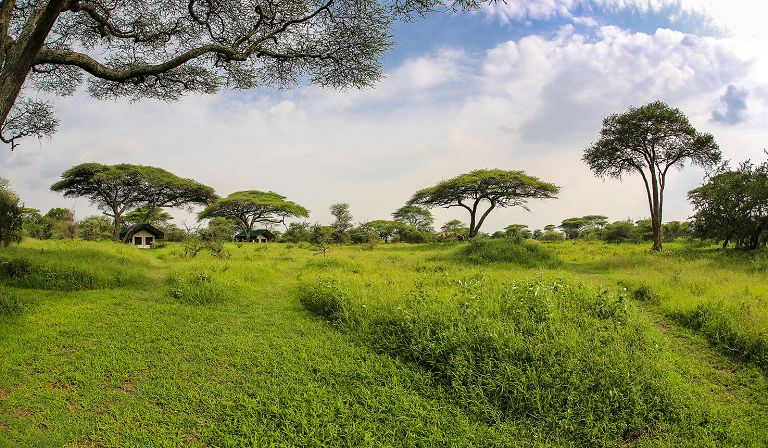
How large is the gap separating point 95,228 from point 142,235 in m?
9.55

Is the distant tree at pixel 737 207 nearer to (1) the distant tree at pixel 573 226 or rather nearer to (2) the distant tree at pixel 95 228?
(1) the distant tree at pixel 573 226

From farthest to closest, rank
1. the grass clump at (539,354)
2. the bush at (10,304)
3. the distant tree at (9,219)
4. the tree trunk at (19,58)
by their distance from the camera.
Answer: the distant tree at (9,219) < the bush at (10,304) < the tree trunk at (19,58) < the grass clump at (539,354)

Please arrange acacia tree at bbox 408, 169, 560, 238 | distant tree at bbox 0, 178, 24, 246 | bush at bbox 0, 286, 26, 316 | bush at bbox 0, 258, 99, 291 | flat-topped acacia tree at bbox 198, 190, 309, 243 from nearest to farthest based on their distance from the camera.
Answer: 1. bush at bbox 0, 286, 26, 316
2. bush at bbox 0, 258, 99, 291
3. distant tree at bbox 0, 178, 24, 246
4. acacia tree at bbox 408, 169, 560, 238
5. flat-topped acacia tree at bbox 198, 190, 309, 243

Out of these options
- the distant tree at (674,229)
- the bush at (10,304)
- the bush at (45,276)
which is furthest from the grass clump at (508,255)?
the distant tree at (674,229)

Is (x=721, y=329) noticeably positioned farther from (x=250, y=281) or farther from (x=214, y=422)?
(x=250, y=281)

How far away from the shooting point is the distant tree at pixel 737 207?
571 inches

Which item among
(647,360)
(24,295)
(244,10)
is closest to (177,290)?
(24,295)

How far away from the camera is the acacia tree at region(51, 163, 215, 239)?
31.4 meters

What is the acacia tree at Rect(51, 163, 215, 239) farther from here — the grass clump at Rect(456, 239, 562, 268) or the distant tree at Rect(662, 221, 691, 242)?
the distant tree at Rect(662, 221, 691, 242)

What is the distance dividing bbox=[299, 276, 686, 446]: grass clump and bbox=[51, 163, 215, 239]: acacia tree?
1309 inches

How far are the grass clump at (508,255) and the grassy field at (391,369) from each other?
6.52m

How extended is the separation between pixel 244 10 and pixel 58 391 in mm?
9134

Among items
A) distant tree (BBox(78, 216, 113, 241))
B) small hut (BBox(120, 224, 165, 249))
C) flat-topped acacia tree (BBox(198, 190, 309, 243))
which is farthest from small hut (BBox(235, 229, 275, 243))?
distant tree (BBox(78, 216, 113, 241))

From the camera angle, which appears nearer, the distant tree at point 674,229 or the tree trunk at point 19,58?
the tree trunk at point 19,58
